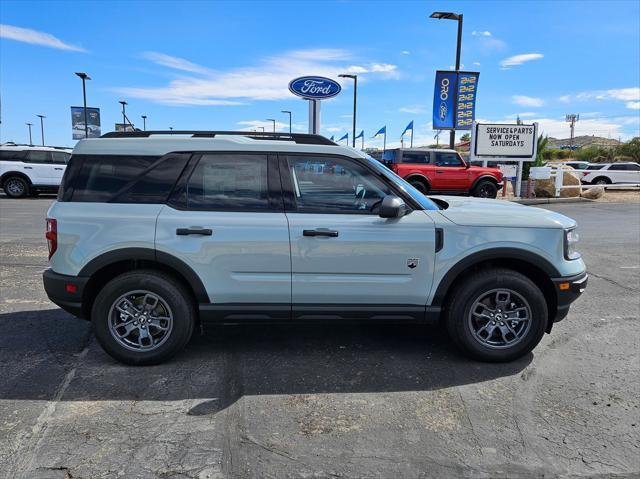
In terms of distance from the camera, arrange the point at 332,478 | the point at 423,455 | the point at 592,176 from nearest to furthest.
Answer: the point at 332,478 < the point at 423,455 < the point at 592,176

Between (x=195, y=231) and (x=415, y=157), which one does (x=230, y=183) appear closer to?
(x=195, y=231)

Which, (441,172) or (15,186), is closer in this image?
(441,172)

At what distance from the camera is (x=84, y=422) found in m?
3.08

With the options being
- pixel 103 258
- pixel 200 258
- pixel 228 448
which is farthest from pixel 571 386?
pixel 103 258

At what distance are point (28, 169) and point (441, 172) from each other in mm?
15472

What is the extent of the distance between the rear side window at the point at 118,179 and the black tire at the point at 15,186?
1746cm

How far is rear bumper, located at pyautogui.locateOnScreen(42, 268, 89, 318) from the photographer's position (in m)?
3.77

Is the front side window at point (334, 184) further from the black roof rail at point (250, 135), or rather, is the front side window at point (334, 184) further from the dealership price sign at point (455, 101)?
the dealership price sign at point (455, 101)

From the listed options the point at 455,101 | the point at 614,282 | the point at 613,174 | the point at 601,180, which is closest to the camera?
the point at 614,282

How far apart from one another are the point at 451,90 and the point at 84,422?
63.6 feet

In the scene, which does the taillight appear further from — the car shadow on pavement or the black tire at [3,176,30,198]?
the black tire at [3,176,30,198]

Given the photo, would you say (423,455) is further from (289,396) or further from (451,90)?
(451,90)

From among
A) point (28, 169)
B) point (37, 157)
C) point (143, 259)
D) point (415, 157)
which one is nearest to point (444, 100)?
point (415, 157)

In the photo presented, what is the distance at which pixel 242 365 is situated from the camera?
3939 millimetres
